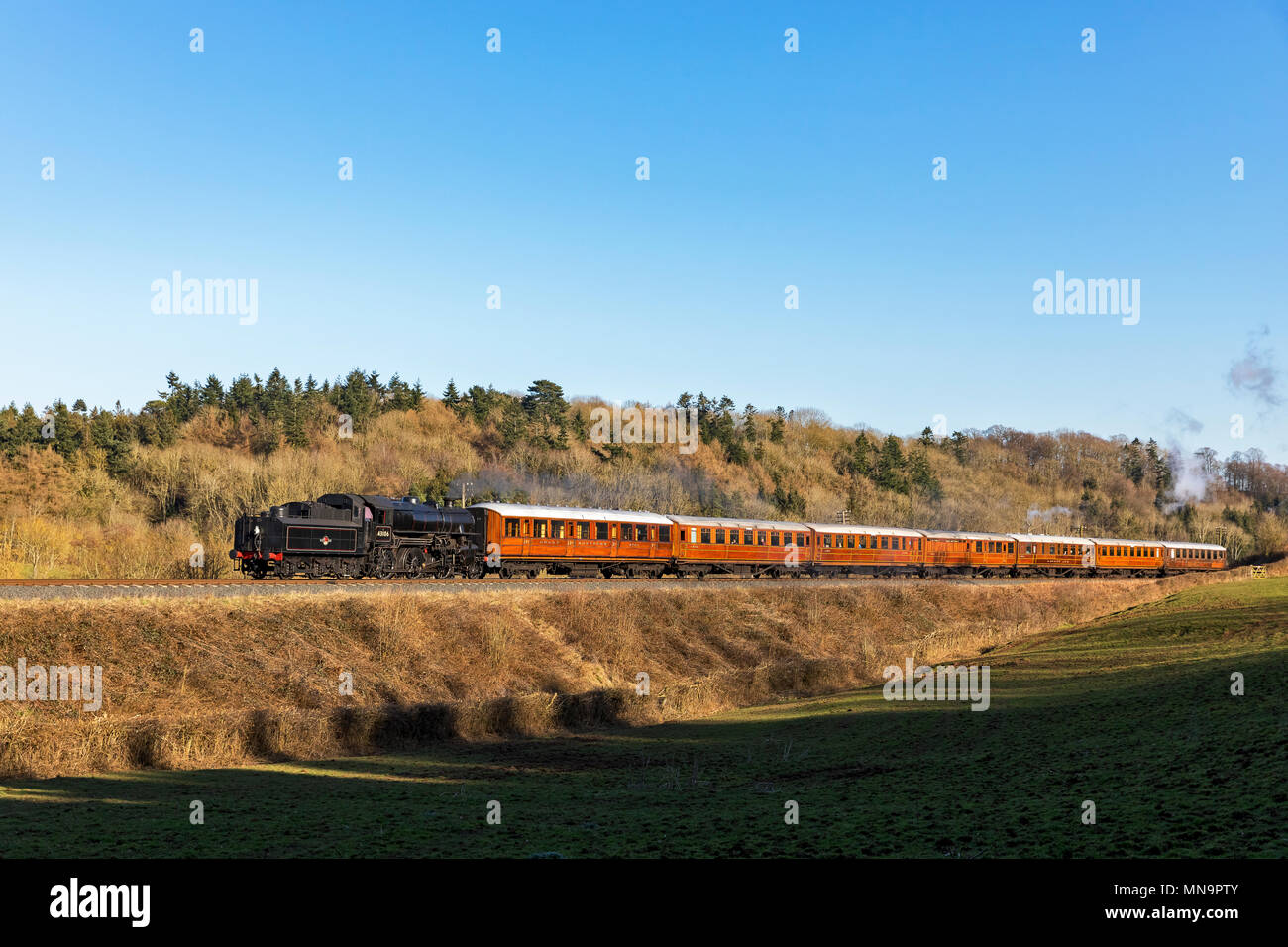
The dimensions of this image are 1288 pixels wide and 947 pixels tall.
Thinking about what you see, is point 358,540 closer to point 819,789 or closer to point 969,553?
point 819,789

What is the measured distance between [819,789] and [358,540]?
118ft

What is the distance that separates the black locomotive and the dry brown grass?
934 centimetres

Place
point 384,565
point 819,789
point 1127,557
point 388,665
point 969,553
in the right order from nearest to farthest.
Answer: point 819,789 < point 388,665 < point 384,565 < point 969,553 < point 1127,557

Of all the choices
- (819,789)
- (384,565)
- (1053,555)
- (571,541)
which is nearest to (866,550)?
(1053,555)

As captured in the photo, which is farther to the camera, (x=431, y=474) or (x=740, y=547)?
(x=431, y=474)

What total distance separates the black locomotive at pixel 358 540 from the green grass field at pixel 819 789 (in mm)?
21502

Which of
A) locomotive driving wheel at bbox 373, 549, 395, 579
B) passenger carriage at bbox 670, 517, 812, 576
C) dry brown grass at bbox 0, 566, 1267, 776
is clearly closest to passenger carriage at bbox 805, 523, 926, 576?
passenger carriage at bbox 670, 517, 812, 576

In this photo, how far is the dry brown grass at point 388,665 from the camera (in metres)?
22.4

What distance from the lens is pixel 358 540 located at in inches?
1802

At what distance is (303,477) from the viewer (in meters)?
84.3

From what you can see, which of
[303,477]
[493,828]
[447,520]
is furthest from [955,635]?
[303,477]

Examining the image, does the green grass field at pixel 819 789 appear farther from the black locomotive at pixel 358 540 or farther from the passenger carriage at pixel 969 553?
the passenger carriage at pixel 969 553
